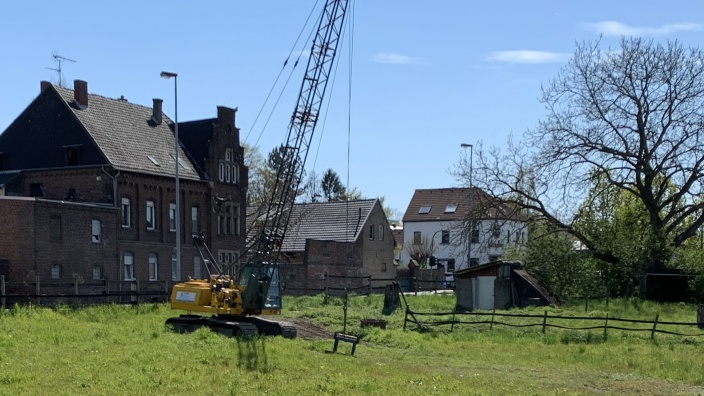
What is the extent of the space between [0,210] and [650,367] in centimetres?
3351

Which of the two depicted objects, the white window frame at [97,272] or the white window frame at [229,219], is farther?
the white window frame at [229,219]

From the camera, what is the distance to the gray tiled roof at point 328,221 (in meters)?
76.8

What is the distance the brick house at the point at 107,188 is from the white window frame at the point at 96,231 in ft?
0.23

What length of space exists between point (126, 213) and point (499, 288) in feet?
72.1

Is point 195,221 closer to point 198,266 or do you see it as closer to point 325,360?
point 198,266

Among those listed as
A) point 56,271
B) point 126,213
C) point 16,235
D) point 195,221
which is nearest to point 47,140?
point 126,213

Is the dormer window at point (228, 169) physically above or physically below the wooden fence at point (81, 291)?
above

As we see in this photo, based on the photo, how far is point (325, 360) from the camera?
26453mm

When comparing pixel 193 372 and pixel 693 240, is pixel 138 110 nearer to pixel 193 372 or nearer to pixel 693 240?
pixel 693 240

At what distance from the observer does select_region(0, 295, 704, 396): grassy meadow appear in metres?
21.0

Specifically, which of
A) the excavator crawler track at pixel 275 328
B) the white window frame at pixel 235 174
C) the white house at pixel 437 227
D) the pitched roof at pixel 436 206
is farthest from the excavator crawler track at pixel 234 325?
the pitched roof at pixel 436 206

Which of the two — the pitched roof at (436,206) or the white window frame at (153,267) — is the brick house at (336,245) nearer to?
the white window frame at (153,267)

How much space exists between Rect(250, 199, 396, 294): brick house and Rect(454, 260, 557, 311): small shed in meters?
18.3

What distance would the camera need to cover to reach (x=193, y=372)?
22.4m
